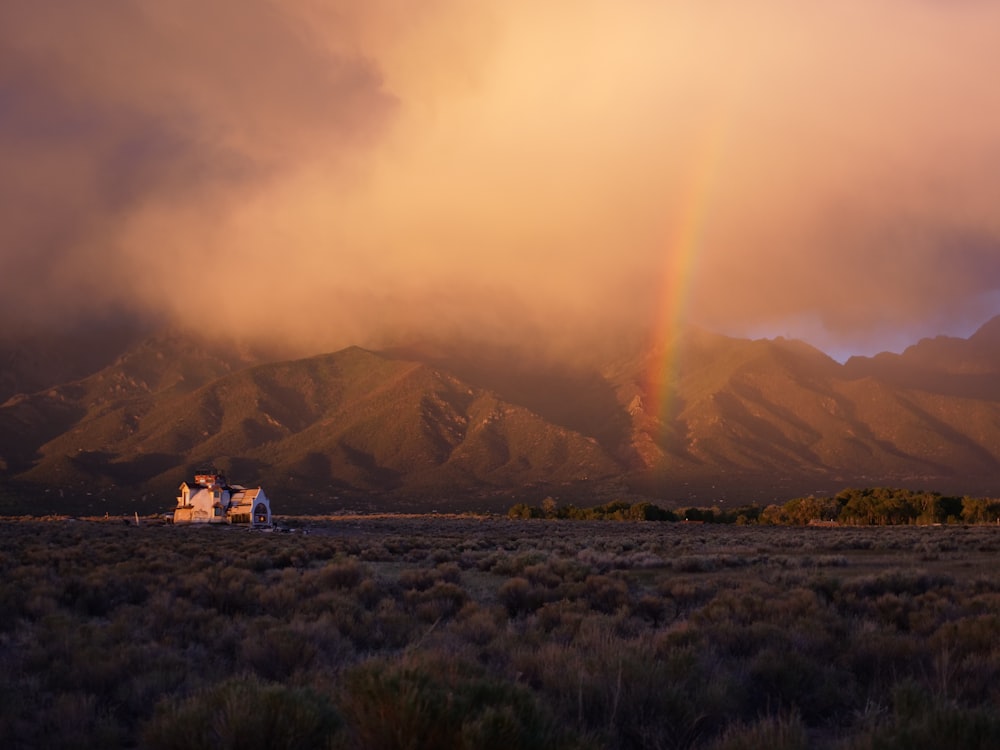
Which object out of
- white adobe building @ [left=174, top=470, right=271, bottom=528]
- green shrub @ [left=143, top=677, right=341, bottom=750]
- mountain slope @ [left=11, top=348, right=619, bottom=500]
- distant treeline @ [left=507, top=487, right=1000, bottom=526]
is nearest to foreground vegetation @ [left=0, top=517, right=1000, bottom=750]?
green shrub @ [left=143, top=677, right=341, bottom=750]

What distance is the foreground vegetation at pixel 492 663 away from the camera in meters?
5.86

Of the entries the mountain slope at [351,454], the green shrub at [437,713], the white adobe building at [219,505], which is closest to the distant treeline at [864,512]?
the white adobe building at [219,505]

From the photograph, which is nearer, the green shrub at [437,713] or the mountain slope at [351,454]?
the green shrub at [437,713]

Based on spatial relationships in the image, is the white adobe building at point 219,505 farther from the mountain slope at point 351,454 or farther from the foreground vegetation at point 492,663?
the mountain slope at point 351,454

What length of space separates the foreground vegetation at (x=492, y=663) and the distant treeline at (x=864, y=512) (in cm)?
5878

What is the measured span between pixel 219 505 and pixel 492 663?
2868 inches

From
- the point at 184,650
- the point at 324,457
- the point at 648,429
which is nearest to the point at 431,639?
the point at 184,650

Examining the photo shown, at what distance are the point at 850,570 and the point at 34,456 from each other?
209 meters

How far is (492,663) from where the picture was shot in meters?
9.16

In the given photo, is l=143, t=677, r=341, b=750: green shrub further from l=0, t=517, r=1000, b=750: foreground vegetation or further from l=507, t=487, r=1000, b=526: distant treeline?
l=507, t=487, r=1000, b=526: distant treeline

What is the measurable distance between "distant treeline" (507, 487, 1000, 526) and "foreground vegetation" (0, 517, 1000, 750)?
2314 inches

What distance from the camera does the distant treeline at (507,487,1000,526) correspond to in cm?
6712

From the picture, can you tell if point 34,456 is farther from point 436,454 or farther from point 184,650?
point 184,650

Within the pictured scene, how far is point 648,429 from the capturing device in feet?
654
